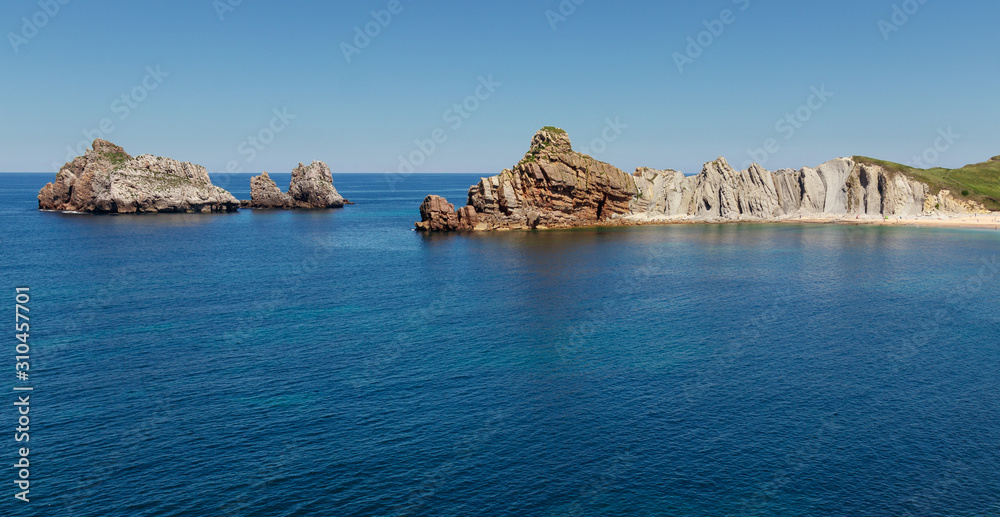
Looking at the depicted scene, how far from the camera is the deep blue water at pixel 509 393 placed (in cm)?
4562

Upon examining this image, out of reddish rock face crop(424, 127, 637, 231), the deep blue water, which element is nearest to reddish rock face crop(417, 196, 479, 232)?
reddish rock face crop(424, 127, 637, 231)

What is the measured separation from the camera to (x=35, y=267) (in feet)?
409

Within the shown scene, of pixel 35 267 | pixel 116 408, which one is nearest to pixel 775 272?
pixel 116 408

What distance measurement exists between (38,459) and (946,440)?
2848 inches

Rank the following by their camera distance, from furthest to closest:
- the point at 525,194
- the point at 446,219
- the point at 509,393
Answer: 1. the point at 525,194
2. the point at 446,219
3. the point at 509,393

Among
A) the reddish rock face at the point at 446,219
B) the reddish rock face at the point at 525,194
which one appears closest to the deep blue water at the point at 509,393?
the reddish rock face at the point at 446,219

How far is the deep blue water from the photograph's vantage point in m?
45.6

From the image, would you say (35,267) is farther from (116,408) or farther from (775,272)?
(775,272)

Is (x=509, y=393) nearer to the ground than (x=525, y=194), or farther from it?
nearer to the ground

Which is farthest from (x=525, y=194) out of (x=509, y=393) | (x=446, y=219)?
(x=509, y=393)

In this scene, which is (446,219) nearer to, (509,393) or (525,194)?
(525,194)

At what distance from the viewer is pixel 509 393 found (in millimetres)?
63469

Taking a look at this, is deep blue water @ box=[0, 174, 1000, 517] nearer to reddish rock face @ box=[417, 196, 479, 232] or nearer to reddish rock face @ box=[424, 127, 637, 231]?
reddish rock face @ box=[417, 196, 479, 232]

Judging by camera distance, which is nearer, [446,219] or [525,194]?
Result: [446,219]
